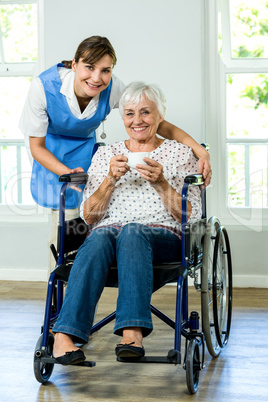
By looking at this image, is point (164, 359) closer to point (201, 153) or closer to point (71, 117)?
point (201, 153)

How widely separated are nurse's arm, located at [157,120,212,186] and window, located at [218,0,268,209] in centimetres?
123

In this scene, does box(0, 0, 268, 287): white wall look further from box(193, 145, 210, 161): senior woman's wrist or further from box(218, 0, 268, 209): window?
box(193, 145, 210, 161): senior woman's wrist

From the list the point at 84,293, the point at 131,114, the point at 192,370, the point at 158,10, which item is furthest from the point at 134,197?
the point at 158,10

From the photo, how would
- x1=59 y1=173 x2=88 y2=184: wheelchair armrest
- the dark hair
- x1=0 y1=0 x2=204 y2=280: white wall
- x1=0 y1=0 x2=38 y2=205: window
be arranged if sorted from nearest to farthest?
x1=59 y1=173 x2=88 y2=184: wheelchair armrest
the dark hair
x1=0 y1=0 x2=204 y2=280: white wall
x1=0 y1=0 x2=38 y2=205: window

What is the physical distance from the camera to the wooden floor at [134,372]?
1.99 meters

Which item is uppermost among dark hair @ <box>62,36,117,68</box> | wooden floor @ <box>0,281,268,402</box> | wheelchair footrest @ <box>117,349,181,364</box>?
dark hair @ <box>62,36,117,68</box>

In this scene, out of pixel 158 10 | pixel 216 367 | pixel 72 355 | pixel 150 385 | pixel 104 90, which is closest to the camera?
pixel 72 355

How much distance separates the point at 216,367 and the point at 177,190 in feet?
2.38

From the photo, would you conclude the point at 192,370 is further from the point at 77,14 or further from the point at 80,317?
the point at 77,14

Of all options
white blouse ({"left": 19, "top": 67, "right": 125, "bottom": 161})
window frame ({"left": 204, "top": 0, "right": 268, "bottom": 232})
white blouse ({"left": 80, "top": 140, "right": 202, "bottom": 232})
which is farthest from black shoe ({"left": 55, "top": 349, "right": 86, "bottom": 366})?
window frame ({"left": 204, "top": 0, "right": 268, "bottom": 232})

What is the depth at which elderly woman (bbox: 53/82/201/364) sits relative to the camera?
191 centimetres

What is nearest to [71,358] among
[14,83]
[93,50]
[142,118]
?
[142,118]

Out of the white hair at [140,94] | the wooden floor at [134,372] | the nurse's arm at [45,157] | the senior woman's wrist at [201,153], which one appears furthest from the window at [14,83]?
the senior woman's wrist at [201,153]

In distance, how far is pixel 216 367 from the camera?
228 cm
